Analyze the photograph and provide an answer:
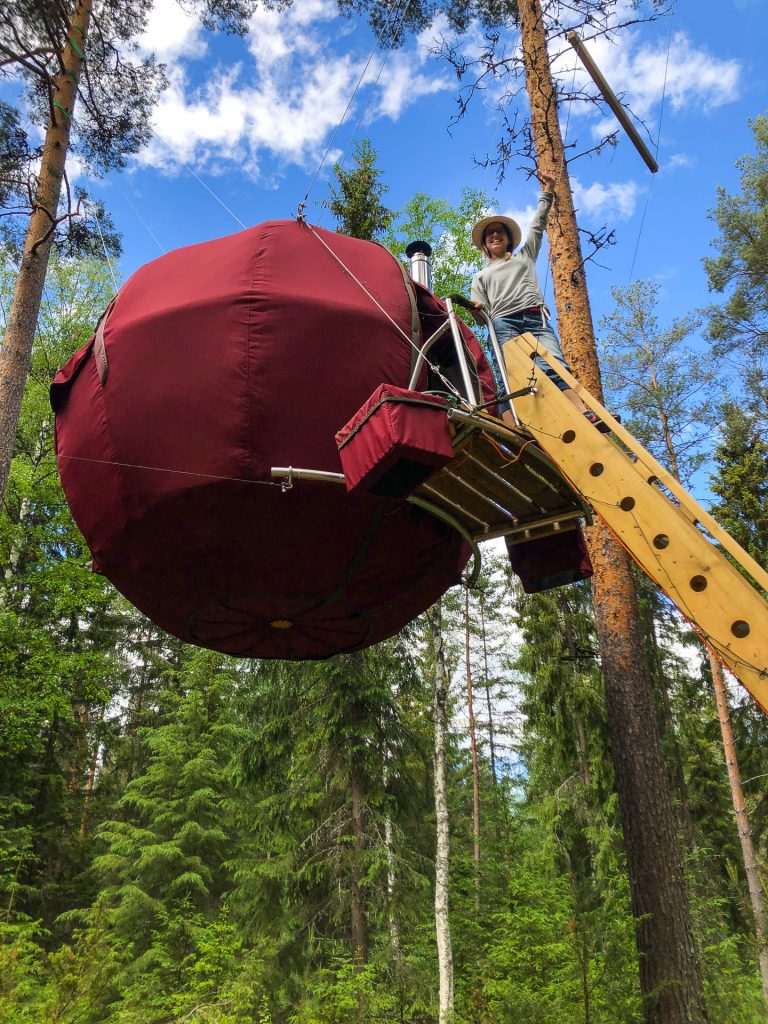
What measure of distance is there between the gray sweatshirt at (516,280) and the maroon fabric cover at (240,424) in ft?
3.70

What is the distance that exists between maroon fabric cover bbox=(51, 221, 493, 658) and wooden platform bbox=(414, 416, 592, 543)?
6.5 inches

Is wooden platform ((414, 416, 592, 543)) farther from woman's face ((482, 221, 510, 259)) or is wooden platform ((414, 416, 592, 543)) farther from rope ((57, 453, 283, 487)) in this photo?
woman's face ((482, 221, 510, 259))

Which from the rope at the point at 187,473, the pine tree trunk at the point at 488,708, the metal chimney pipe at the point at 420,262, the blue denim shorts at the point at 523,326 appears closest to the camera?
the rope at the point at 187,473

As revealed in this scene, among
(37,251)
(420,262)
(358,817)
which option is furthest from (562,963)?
(37,251)

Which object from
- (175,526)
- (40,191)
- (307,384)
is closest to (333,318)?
(307,384)

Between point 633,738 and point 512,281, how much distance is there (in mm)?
3590

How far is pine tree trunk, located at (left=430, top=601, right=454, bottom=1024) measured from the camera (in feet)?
29.6

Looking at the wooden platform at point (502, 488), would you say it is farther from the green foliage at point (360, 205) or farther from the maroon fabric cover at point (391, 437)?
the green foliage at point (360, 205)

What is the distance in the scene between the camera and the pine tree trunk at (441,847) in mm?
9023

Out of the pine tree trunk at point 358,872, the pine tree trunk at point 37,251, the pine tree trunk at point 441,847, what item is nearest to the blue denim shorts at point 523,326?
the pine tree trunk at point 37,251

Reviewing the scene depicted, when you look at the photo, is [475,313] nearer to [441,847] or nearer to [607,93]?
[607,93]

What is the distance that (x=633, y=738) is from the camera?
5.60 metres

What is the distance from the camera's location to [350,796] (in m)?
11.9

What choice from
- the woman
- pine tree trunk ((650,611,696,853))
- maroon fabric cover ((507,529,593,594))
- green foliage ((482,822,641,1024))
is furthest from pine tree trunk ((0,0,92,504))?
pine tree trunk ((650,611,696,853))
